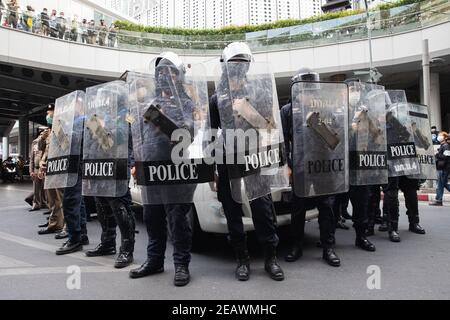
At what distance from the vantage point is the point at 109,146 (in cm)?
376

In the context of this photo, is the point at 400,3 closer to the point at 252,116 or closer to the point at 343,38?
the point at 343,38

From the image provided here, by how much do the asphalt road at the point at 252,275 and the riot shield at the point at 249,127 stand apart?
2.57 feet

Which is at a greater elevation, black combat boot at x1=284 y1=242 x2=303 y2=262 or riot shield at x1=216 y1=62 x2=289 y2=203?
riot shield at x1=216 y1=62 x2=289 y2=203

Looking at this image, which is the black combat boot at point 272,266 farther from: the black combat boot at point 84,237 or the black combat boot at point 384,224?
the black combat boot at point 384,224

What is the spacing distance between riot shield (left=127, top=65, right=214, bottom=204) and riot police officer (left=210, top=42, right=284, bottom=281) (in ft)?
0.56

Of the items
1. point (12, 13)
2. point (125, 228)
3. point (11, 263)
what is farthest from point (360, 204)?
point (12, 13)

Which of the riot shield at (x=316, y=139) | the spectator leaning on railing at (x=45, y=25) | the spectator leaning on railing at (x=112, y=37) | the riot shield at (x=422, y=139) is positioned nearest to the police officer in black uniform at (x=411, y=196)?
the riot shield at (x=422, y=139)

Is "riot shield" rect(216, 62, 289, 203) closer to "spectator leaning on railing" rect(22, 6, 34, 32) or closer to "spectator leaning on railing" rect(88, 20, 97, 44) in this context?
"spectator leaning on railing" rect(22, 6, 34, 32)

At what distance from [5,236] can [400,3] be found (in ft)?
64.9

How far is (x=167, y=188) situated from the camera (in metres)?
3.19

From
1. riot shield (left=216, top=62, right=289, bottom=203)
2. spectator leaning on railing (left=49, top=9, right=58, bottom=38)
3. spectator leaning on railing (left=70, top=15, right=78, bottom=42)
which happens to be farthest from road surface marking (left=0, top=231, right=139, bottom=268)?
spectator leaning on railing (left=70, top=15, right=78, bottom=42)

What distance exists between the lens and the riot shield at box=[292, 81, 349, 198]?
3590 mm

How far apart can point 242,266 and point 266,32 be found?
63.2ft

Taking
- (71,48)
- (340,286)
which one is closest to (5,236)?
(340,286)
